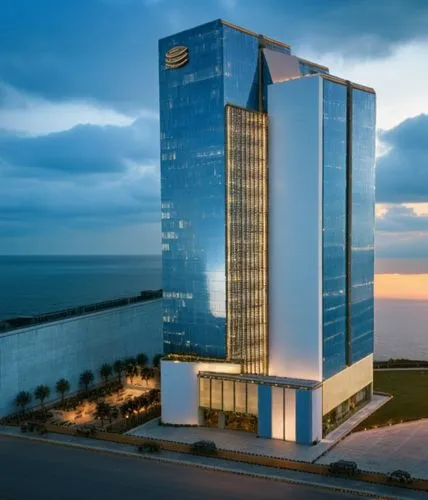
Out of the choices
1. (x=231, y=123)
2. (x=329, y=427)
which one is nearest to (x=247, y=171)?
(x=231, y=123)

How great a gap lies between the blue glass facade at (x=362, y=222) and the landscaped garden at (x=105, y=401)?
26965 millimetres

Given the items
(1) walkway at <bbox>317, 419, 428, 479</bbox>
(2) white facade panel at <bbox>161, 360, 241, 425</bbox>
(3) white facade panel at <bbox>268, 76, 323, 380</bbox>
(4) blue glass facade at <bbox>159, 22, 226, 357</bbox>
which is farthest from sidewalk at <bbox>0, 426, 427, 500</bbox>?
(3) white facade panel at <bbox>268, 76, 323, 380</bbox>

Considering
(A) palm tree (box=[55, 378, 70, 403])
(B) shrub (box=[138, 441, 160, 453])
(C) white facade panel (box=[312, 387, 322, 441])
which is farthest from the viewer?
(A) palm tree (box=[55, 378, 70, 403])

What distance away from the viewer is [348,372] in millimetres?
72875

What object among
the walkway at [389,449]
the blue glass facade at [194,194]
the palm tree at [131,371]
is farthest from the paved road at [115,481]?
the palm tree at [131,371]

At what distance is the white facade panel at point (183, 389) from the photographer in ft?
223

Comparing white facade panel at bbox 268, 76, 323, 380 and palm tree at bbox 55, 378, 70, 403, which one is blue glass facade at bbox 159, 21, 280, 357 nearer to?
white facade panel at bbox 268, 76, 323, 380

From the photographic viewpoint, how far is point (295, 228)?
68000 mm

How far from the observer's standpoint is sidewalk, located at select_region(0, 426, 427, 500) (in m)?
48.6

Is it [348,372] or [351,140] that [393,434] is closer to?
[348,372]

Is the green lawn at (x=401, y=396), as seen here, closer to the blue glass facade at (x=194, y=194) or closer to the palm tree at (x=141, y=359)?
the blue glass facade at (x=194, y=194)

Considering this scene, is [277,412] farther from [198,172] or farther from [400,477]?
[198,172]

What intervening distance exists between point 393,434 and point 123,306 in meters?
45.8

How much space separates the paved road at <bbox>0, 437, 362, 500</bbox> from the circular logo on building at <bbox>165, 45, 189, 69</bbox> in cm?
4327
